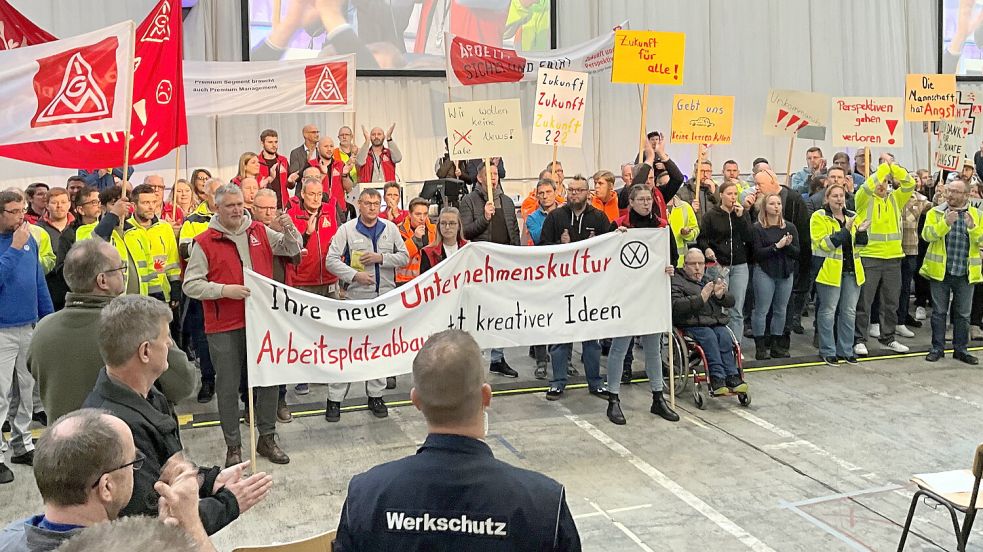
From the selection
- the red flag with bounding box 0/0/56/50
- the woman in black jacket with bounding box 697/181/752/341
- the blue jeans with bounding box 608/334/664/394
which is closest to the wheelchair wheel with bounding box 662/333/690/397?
the blue jeans with bounding box 608/334/664/394

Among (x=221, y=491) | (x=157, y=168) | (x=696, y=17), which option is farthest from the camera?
(x=696, y=17)

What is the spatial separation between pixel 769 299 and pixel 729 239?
35.7 inches

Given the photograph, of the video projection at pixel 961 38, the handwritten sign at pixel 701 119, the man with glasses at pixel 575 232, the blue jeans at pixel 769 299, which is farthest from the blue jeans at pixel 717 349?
the video projection at pixel 961 38

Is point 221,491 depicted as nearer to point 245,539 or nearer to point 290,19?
point 245,539

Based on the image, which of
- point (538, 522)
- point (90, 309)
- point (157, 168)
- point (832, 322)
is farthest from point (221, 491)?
point (157, 168)

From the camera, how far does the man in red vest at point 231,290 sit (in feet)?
23.6

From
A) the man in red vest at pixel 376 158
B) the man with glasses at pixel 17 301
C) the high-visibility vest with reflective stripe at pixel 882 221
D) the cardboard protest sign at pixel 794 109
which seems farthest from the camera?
the cardboard protest sign at pixel 794 109

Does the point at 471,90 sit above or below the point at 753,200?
above

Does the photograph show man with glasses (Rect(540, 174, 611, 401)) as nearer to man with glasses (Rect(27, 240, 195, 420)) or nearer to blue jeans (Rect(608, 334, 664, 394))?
blue jeans (Rect(608, 334, 664, 394))

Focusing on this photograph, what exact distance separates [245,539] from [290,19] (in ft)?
40.2

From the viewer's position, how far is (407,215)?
33.8 ft

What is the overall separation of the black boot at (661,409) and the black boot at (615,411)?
0.99 ft

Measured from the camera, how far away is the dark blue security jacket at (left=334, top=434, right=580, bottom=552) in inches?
103

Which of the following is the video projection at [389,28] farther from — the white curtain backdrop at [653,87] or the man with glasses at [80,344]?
the man with glasses at [80,344]
